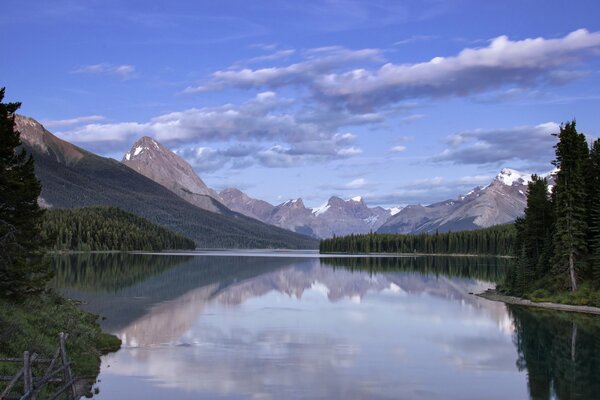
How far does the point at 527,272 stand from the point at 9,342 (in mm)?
78607

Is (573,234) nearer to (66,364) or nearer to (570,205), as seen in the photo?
(570,205)

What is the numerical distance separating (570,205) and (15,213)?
66.0 metres

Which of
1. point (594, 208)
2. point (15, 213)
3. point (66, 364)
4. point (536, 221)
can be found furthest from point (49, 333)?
point (536, 221)

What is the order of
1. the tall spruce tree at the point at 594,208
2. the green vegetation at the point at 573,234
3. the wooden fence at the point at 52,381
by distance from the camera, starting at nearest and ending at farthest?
the wooden fence at the point at 52,381
the tall spruce tree at the point at 594,208
the green vegetation at the point at 573,234

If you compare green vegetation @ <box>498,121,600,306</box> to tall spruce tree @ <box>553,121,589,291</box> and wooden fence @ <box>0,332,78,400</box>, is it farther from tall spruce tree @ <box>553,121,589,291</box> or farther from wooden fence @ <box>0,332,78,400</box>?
wooden fence @ <box>0,332,78,400</box>

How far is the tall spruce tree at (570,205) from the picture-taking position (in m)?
83.1

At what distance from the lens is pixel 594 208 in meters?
83.3

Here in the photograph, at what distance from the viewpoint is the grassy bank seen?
3406 cm

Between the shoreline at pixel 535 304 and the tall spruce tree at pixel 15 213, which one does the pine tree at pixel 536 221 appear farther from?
the tall spruce tree at pixel 15 213

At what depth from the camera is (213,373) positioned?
40.2 m

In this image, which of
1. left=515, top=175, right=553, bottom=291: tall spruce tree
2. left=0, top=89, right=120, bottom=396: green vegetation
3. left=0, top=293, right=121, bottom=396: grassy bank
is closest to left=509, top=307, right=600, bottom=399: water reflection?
left=0, top=293, right=121, bottom=396: grassy bank

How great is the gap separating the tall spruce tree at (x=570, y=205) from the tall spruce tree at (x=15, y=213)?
62.6 meters

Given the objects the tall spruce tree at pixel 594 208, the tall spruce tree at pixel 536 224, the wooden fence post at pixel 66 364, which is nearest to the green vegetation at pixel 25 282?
the wooden fence post at pixel 66 364

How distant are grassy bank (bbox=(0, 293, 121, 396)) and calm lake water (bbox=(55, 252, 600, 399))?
1.49m
